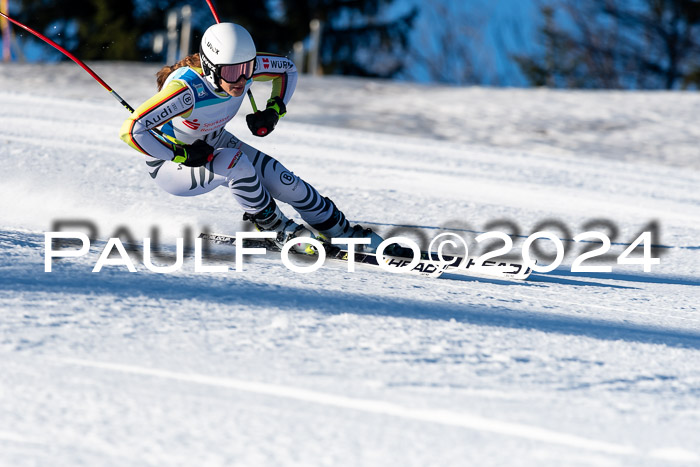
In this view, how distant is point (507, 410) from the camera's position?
2.06 m

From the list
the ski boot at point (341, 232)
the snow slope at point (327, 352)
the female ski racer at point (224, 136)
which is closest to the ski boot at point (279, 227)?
the female ski racer at point (224, 136)

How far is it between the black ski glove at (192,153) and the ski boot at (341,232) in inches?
29.7

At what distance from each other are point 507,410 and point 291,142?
6.76 m

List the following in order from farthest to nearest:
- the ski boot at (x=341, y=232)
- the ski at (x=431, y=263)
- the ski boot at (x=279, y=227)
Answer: the ski boot at (x=341, y=232)
the ski boot at (x=279, y=227)
the ski at (x=431, y=263)

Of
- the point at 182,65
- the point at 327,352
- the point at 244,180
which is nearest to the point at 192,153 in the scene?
the point at 244,180

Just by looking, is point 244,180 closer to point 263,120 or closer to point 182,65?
point 263,120

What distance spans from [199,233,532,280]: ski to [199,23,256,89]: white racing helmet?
35.4 inches

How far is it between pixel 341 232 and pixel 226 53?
1.11 meters

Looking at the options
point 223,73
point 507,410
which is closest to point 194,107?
point 223,73

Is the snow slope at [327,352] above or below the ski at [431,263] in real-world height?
below

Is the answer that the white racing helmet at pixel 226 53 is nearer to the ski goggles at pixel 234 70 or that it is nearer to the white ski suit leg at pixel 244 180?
the ski goggles at pixel 234 70

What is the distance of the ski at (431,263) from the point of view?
3.87 m

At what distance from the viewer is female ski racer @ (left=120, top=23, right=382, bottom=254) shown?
3688 mm

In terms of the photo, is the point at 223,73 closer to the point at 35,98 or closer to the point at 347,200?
the point at 347,200
